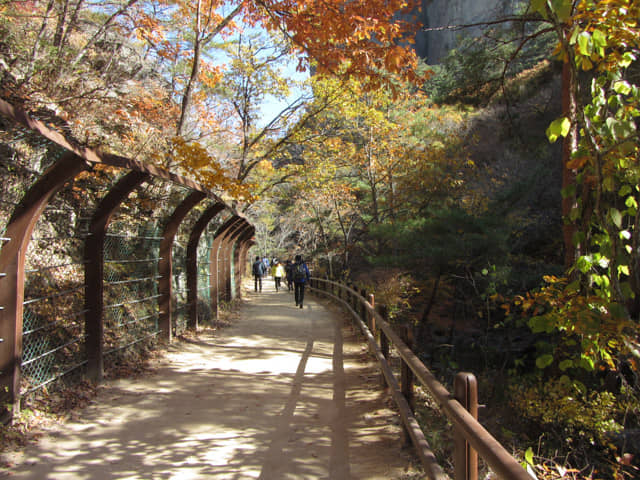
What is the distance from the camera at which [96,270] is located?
5793 mm

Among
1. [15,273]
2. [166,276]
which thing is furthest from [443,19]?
[15,273]

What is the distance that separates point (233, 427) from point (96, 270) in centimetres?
271

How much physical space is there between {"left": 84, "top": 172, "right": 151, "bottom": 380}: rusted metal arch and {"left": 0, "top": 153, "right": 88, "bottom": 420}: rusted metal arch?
136 cm

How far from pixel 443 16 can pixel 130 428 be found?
6141cm

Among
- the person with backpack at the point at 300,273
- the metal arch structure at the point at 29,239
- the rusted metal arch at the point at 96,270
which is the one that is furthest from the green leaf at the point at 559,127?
the person with backpack at the point at 300,273

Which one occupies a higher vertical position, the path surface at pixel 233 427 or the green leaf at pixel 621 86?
the green leaf at pixel 621 86

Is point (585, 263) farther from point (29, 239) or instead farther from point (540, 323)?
point (29, 239)

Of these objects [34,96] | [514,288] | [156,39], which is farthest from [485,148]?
[34,96]

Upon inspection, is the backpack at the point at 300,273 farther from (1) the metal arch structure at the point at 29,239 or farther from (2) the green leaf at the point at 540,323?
(2) the green leaf at the point at 540,323

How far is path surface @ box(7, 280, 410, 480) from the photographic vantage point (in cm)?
369

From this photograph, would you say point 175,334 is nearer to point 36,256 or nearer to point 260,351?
point 260,351

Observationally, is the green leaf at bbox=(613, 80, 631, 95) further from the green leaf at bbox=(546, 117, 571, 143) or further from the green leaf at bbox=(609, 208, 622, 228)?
the green leaf at bbox=(609, 208, 622, 228)

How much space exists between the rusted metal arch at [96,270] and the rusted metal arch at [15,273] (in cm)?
136

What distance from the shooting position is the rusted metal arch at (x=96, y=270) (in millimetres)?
5723
